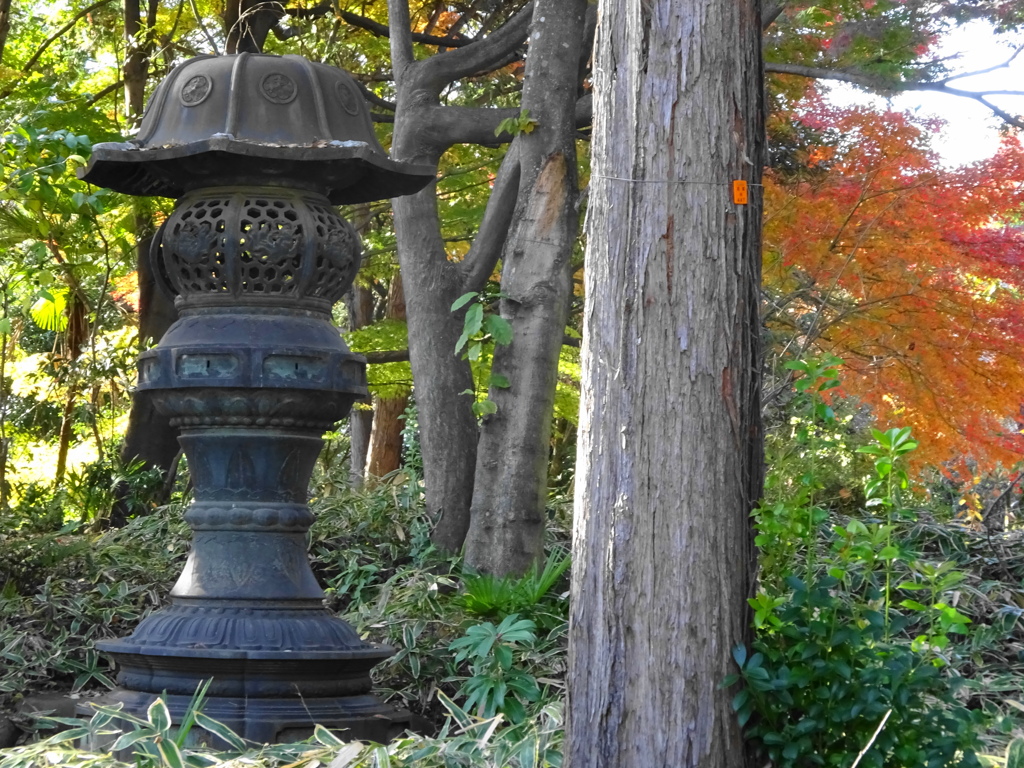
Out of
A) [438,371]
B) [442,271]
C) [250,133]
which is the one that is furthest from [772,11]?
[250,133]

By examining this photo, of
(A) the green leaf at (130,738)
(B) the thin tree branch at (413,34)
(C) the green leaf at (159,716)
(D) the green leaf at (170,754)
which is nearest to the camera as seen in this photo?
(D) the green leaf at (170,754)

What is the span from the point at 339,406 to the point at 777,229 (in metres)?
4.35

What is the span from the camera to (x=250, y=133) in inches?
176

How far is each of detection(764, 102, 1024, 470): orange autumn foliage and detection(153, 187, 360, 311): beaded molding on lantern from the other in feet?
12.6

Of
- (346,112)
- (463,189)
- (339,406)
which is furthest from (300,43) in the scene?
(339,406)

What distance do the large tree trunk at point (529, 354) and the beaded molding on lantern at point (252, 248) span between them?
2023 mm

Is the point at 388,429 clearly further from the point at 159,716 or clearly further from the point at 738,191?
the point at 738,191

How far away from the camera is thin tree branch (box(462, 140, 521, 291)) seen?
6995 mm

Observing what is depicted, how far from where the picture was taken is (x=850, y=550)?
342cm

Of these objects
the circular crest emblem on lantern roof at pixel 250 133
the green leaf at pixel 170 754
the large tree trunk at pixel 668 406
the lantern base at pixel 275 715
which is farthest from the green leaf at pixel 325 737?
the circular crest emblem on lantern roof at pixel 250 133

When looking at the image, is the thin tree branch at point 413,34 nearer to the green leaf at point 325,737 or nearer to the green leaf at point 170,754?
Result: the green leaf at point 325,737

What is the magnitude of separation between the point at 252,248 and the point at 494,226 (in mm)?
2954

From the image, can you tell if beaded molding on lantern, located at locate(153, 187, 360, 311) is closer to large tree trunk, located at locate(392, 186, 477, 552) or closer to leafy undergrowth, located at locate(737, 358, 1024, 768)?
leafy undergrowth, located at locate(737, 358, 1024, 768)

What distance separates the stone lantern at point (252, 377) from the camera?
13.8 feet
